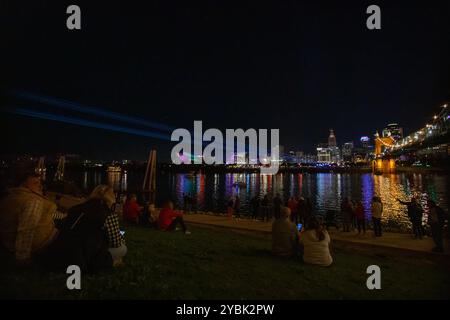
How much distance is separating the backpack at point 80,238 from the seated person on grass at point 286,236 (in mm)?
4122

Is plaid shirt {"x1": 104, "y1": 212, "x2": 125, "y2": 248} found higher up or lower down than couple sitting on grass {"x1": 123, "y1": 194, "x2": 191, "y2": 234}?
higher up

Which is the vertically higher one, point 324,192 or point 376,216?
point 376,216

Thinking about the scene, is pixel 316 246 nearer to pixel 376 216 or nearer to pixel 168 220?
pixel 168 220

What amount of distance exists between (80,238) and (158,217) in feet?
21.0

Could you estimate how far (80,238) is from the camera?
479 cm

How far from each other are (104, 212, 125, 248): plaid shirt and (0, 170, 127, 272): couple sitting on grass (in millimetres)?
199

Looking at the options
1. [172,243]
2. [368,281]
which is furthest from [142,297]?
[368,281]

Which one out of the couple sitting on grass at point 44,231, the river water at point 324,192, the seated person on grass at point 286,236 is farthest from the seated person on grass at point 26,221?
the river water at point 324,192

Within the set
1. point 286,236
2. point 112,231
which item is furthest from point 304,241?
point 112,231

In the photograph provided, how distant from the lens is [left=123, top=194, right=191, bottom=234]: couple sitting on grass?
1048cm

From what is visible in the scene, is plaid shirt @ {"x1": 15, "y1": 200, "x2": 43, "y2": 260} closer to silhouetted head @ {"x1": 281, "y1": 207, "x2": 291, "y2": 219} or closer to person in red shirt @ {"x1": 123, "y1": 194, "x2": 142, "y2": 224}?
silhouetted head @ {"x1": 281, "y1": 207, "x2": 291, "y2": 219}

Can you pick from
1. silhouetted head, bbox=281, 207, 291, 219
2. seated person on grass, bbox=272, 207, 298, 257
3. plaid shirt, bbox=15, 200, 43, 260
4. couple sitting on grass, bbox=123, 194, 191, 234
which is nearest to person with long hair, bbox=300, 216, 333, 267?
seated person on grass, bbox=272, 207, 298, 257

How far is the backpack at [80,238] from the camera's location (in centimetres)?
478

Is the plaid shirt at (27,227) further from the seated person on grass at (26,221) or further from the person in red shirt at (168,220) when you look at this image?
the person in red shirt at (168,220)
